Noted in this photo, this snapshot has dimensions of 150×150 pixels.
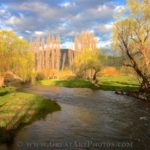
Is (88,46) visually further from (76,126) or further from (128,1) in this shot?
(76,126)

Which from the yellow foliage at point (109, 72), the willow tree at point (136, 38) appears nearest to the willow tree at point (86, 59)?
the yellow foliage at point (109, 72)

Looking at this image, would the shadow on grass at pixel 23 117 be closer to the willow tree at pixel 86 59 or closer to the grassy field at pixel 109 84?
the grassy field at pixel 109 84

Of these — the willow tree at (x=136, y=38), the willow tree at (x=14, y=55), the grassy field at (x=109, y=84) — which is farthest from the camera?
the grassy field at (x=109, y=84)

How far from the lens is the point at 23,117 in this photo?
24109 millimetres

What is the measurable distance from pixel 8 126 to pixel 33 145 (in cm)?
416

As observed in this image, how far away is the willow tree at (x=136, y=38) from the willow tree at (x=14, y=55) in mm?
22469

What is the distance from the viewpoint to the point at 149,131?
70.3 feet

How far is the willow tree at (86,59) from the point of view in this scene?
86.4 m

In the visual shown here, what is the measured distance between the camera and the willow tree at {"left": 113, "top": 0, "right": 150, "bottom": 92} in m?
41.3

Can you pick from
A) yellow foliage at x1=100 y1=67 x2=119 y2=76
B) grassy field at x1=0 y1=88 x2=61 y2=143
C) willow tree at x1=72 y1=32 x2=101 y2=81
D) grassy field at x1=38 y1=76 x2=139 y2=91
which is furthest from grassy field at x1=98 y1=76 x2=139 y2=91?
yellow foliage at x1=100 y1=67 x2=119 y2=76

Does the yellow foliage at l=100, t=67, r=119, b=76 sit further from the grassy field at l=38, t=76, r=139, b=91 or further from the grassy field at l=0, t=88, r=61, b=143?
the grassy field at l=0, t=88, r=61, b=143

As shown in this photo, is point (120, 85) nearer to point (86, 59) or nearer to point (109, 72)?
point (86, 59)

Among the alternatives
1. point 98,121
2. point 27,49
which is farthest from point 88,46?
point 98,121

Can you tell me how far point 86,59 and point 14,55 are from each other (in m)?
36.5
